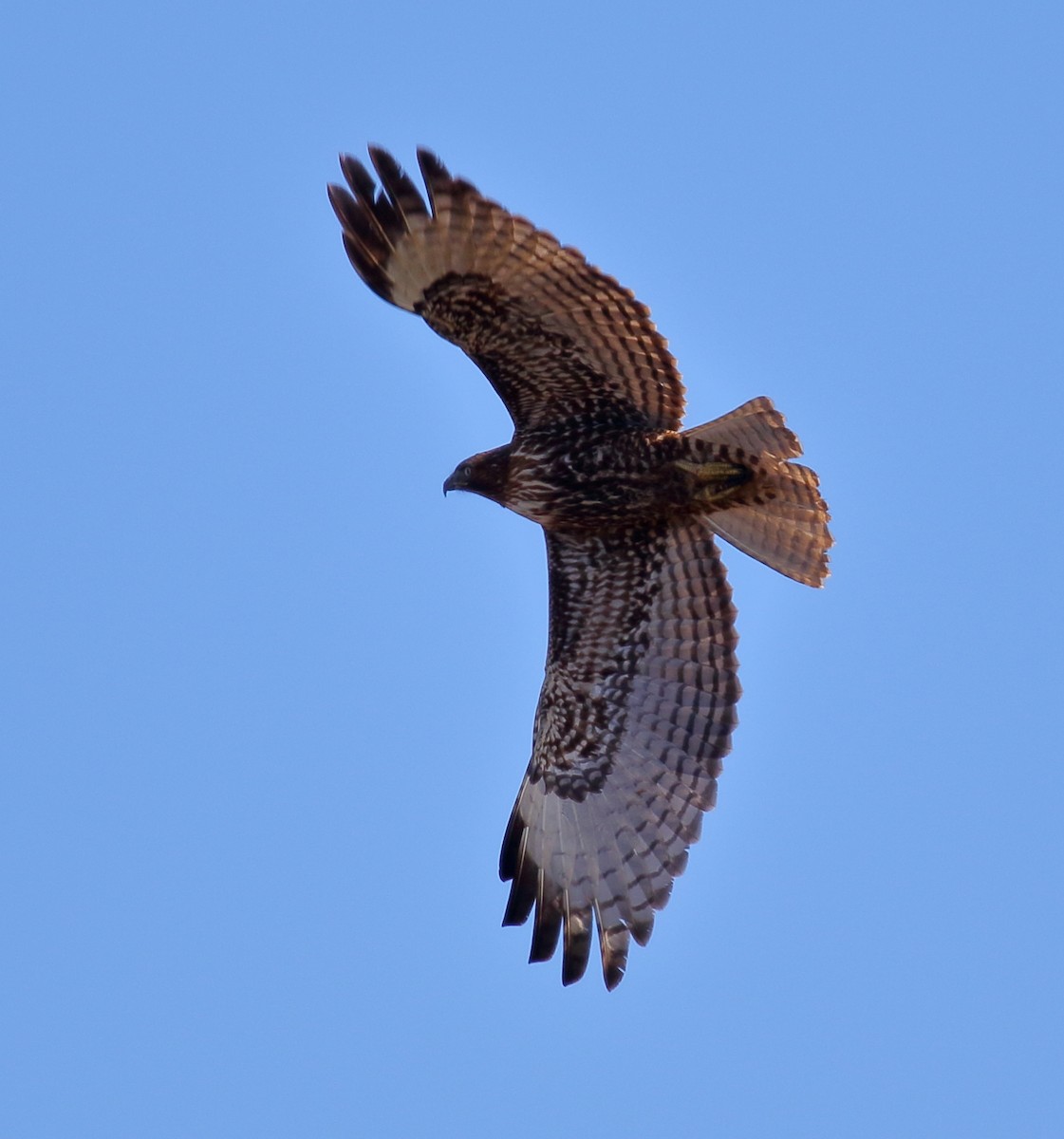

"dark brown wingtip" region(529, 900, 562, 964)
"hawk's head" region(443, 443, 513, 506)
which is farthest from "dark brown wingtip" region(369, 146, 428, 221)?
"dark brown wingtip" region(529, 900, 562, 964)

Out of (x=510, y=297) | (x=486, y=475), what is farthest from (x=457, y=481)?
(x=510, y=297)

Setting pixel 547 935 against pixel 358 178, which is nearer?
pixel 358 178

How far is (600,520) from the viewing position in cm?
1174

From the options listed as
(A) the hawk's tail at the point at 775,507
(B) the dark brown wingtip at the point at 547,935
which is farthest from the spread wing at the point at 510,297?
(B) the dark brown wingtip at the point at 547,935

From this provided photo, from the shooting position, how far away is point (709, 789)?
11758 millimetres

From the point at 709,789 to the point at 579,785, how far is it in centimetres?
82

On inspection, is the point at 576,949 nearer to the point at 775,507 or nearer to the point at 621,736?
the point at 621,736

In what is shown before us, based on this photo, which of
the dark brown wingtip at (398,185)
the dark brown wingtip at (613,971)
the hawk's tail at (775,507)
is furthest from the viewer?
the dark brown wingtip at (613,971)

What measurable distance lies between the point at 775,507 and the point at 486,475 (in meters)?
1.63

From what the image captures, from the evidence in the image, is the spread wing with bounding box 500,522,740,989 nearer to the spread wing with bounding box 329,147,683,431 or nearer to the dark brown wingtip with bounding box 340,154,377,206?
the spread wing with bounding box 329,147,683,431

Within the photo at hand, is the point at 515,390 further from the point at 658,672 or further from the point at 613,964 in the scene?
the point at 613,964

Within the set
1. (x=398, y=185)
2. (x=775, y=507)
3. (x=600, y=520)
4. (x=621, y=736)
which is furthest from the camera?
(x=621, y=736)

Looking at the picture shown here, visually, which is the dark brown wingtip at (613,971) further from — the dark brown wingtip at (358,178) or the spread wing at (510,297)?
the dark brown wingtip at (358,178)

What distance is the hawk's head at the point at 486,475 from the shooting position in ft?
38.5
